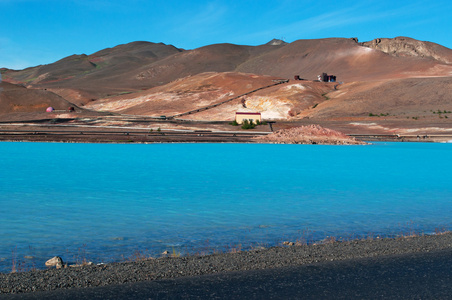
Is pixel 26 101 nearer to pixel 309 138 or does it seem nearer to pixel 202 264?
pixel 309 138

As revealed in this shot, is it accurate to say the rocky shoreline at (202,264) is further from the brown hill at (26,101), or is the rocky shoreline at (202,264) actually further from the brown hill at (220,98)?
the brown hill at (26,101)

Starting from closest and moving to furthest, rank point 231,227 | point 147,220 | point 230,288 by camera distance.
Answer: point 230,288 < point 231,227 < point 147,220

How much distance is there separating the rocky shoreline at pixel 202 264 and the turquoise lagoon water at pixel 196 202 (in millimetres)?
1846

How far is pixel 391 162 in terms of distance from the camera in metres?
46.2

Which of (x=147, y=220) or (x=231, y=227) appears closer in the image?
(x=231, y=227)

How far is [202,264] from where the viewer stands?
9.65m

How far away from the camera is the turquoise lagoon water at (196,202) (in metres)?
13.7

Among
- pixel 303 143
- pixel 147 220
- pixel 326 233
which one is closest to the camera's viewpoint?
pixel 326 233

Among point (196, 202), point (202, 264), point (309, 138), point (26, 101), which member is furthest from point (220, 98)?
point (202, 264)

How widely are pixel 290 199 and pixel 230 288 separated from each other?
48.8 ft

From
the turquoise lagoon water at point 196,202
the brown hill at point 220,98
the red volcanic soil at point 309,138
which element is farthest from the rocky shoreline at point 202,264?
the brown hill at point 220,98

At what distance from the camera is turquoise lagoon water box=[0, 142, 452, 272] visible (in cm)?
1369

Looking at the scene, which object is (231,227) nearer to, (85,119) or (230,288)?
(230,288)

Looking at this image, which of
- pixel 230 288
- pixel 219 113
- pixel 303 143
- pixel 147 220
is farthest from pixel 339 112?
pixel 230 288
